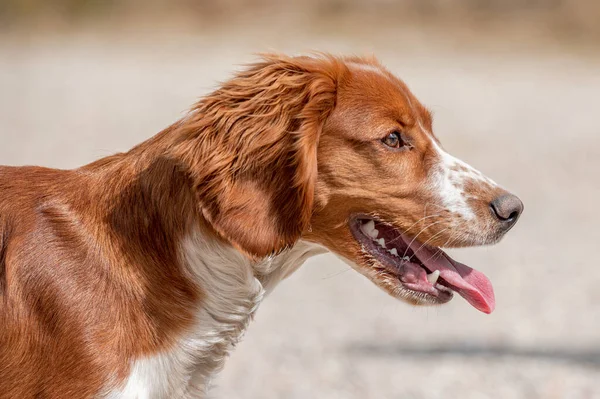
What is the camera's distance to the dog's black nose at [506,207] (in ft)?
12.6

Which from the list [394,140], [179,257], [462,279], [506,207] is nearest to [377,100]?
[394,140]

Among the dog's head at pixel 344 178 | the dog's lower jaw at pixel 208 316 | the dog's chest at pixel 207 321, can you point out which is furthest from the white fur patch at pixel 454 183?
the dog's chest at pixel 207 321

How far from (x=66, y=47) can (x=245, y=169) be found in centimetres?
2708

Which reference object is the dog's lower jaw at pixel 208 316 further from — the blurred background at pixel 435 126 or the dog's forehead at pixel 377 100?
the dog's forehead at pixel 377 100

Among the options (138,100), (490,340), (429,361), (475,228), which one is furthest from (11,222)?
(138,100)

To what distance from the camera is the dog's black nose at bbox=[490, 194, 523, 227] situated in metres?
3.83

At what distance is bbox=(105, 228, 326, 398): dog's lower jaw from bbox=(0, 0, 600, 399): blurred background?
310mm

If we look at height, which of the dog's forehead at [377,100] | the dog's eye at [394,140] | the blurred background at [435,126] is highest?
the dog's forehead at [377,100]

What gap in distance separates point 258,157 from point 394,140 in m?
0.58

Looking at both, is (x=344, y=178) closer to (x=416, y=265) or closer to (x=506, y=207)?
(x=416, y=265)

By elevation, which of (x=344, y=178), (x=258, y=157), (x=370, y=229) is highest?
(x=258, y=157)

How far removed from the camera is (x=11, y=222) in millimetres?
3545

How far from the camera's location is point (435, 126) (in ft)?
56.9

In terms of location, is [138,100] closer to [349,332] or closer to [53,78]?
[53,78]
